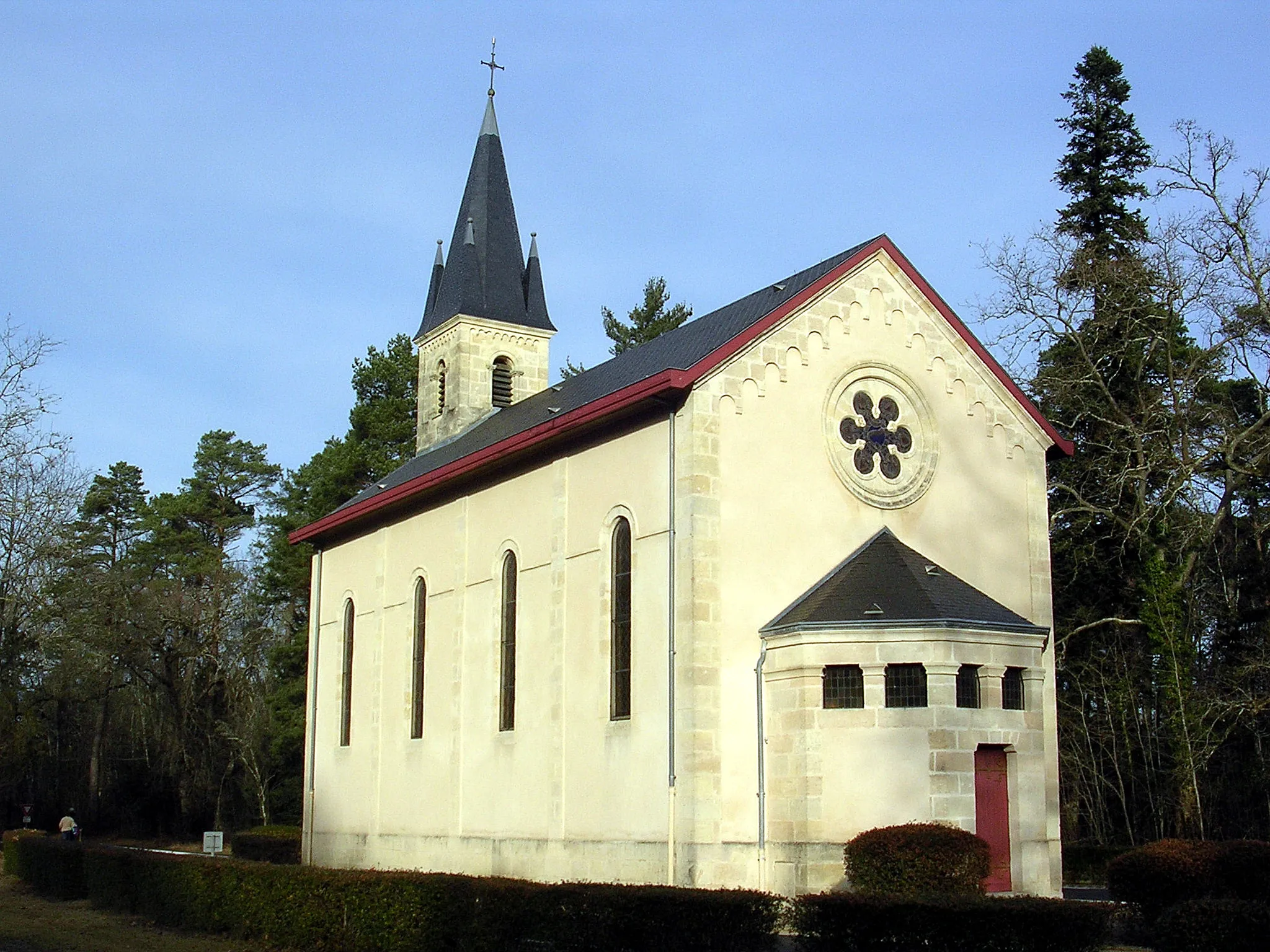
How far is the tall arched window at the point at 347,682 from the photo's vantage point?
32344 millimetres

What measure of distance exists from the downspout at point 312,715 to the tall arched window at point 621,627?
13790mm

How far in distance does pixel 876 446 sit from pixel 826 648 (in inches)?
178

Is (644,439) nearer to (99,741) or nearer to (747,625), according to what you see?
(747,625)

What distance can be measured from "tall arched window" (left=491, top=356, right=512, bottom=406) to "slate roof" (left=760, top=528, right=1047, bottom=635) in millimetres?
18479

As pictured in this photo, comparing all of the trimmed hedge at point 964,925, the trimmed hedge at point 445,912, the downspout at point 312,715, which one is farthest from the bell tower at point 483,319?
the trimmed hedge at point 964,925

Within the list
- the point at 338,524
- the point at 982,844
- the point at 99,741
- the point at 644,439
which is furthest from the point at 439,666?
the point at 99,741

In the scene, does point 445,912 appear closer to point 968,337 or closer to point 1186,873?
point 1186,873

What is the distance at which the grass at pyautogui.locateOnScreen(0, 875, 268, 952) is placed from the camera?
1803 centimetres

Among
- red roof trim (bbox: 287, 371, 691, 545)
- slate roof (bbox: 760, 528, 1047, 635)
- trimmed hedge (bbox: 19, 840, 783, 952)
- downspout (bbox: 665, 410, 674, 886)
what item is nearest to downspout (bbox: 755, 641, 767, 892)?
slate roof (bbox: 760, 528, 1047, 635)

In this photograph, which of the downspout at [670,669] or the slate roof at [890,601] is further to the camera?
the downspout at [670,669]

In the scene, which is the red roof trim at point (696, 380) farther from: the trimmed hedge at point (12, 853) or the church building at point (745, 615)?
the trimmed hedge at point (12, 853)

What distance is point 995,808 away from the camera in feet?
66.5

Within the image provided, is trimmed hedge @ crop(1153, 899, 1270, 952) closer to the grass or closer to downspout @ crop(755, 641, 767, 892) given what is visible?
downspout @ crop(755, 641, 767, 892)

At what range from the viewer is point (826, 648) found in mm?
19828
